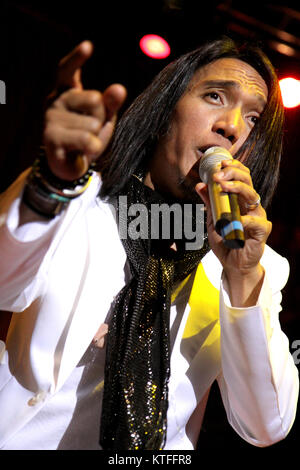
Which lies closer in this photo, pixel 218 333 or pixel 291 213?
pixel 218 333

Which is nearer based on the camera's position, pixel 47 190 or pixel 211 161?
pixel 47 190

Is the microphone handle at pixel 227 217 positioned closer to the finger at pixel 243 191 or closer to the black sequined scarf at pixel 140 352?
the finger at pixel 243 191

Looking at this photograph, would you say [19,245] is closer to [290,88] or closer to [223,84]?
[223,84]

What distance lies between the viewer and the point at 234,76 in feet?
5.77

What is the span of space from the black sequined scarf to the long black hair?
0.63ft

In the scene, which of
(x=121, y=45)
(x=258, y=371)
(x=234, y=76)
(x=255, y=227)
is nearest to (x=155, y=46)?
(x=121, y=45)

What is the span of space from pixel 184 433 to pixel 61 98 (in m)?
1.11

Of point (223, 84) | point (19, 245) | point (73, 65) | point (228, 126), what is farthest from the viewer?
point (223, 84)

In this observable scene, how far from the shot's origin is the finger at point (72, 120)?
2.91ft

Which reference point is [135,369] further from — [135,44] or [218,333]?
[135,44]

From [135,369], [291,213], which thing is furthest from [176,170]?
[291,213]

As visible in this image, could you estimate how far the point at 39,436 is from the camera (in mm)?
1290

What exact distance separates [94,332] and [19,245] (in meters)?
0.41

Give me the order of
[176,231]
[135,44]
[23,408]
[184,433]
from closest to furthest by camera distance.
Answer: [23,408] → [184,433] → [176,231] → [135,44]
